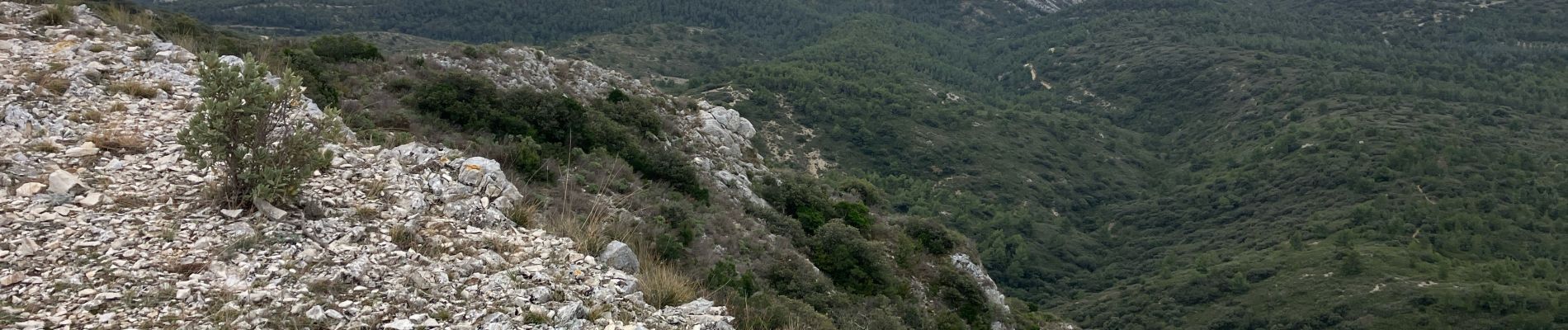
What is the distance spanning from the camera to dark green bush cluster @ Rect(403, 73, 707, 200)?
15.9 metres

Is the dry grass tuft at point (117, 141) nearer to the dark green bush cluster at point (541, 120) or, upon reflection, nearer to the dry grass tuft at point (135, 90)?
the dry grass tuft at point (135, 90)

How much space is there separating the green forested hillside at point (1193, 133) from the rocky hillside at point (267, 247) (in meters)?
49.2

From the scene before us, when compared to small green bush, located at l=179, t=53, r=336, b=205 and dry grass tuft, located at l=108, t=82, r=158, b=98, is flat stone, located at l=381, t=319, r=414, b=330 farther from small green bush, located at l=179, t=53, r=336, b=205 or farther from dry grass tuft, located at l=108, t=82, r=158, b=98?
dry grass tuft, located at l=108, t=82, r=158, b=98

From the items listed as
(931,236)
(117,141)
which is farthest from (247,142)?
(931,236)

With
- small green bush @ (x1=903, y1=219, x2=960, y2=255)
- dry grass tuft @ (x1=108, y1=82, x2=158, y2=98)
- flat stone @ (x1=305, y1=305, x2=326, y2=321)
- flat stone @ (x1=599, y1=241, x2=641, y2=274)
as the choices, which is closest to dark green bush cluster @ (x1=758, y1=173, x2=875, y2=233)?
small green bush @ (x1=903, y1=219, x2=960, y2=255)

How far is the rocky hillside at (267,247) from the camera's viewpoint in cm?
649

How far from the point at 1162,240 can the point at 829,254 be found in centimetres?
6514

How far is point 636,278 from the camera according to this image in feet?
25.7

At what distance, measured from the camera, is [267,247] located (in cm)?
738

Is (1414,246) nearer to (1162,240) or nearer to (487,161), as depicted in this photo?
(1162,240)

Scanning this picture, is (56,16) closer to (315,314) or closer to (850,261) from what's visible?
(315,314)

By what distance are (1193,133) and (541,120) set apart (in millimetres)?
100058

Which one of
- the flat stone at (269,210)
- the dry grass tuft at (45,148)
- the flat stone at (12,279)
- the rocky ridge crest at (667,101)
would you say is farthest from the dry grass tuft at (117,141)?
the rocky ridge crest at (667,101)

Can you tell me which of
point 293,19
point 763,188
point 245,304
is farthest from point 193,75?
point 293,19
